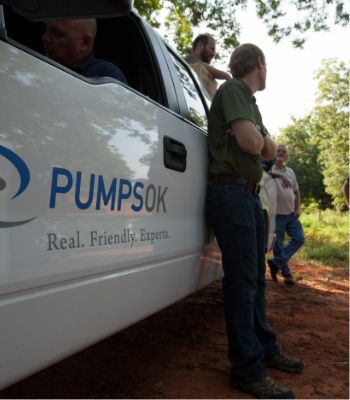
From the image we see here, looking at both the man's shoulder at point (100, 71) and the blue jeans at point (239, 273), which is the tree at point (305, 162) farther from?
the man's shoulder at point (100, 71)

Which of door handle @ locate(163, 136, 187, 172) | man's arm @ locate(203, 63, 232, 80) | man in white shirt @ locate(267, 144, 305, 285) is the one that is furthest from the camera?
man in white shirt @ locate(267, 144, 305, 285)

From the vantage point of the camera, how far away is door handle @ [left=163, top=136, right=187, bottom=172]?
2008 mm

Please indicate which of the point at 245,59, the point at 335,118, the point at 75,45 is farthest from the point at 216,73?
the point at 335,118

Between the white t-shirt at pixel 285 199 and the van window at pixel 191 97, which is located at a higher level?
the van window at pixel 191 97

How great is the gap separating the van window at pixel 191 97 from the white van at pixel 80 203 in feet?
1.14

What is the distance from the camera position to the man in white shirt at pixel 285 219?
594 cm

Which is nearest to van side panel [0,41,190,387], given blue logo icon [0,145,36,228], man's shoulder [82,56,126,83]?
blue logo icon [0,145,36,228]

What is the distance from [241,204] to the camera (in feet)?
7.57

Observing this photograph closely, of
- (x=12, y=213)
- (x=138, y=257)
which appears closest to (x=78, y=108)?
(x=12, y=213)

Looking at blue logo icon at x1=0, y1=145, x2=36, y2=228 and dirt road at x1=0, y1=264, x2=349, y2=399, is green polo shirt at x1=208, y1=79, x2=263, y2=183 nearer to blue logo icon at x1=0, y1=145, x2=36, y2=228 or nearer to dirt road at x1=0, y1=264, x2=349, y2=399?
dirt road at x1=0, y1=264, x2=349, y2=399

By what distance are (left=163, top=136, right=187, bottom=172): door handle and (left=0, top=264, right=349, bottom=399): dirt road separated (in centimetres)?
120

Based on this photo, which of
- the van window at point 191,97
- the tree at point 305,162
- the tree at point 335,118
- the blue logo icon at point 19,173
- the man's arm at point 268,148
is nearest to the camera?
the blue logo icon at point 19,173

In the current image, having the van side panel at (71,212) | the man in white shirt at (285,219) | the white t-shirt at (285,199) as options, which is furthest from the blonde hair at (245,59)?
the white t-shirt at (285,199)

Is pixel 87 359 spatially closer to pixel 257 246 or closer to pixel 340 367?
pixel 257 246
